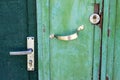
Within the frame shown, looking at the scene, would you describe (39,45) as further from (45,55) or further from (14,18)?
(14,18)

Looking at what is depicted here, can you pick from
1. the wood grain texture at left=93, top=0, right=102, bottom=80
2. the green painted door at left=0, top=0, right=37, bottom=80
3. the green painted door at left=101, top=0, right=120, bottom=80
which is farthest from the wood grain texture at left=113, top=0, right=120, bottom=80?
the green painted door at left=0, top=0, right=37, bottom=80

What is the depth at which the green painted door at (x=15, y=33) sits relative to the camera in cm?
219

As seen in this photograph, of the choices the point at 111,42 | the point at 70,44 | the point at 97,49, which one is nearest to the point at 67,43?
the point at 70,44

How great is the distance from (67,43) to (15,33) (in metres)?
0.44

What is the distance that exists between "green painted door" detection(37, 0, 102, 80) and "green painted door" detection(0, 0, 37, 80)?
91 millimetres

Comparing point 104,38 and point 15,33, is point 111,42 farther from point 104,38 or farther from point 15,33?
point 15,33

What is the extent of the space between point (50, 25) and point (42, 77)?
0.45 metres

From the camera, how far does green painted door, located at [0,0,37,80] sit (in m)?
2.19

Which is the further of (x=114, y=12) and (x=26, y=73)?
(x=26, y=73)

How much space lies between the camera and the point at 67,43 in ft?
7.23

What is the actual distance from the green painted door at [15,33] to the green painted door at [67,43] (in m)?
0.09

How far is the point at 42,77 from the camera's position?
226cm

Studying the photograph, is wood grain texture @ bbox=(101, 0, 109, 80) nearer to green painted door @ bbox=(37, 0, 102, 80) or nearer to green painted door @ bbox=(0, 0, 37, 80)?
green painted door @ bbox=(37, 0, 102, 80)

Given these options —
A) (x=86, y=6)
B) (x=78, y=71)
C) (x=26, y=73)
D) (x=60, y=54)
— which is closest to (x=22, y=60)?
(x=26, y=73)
